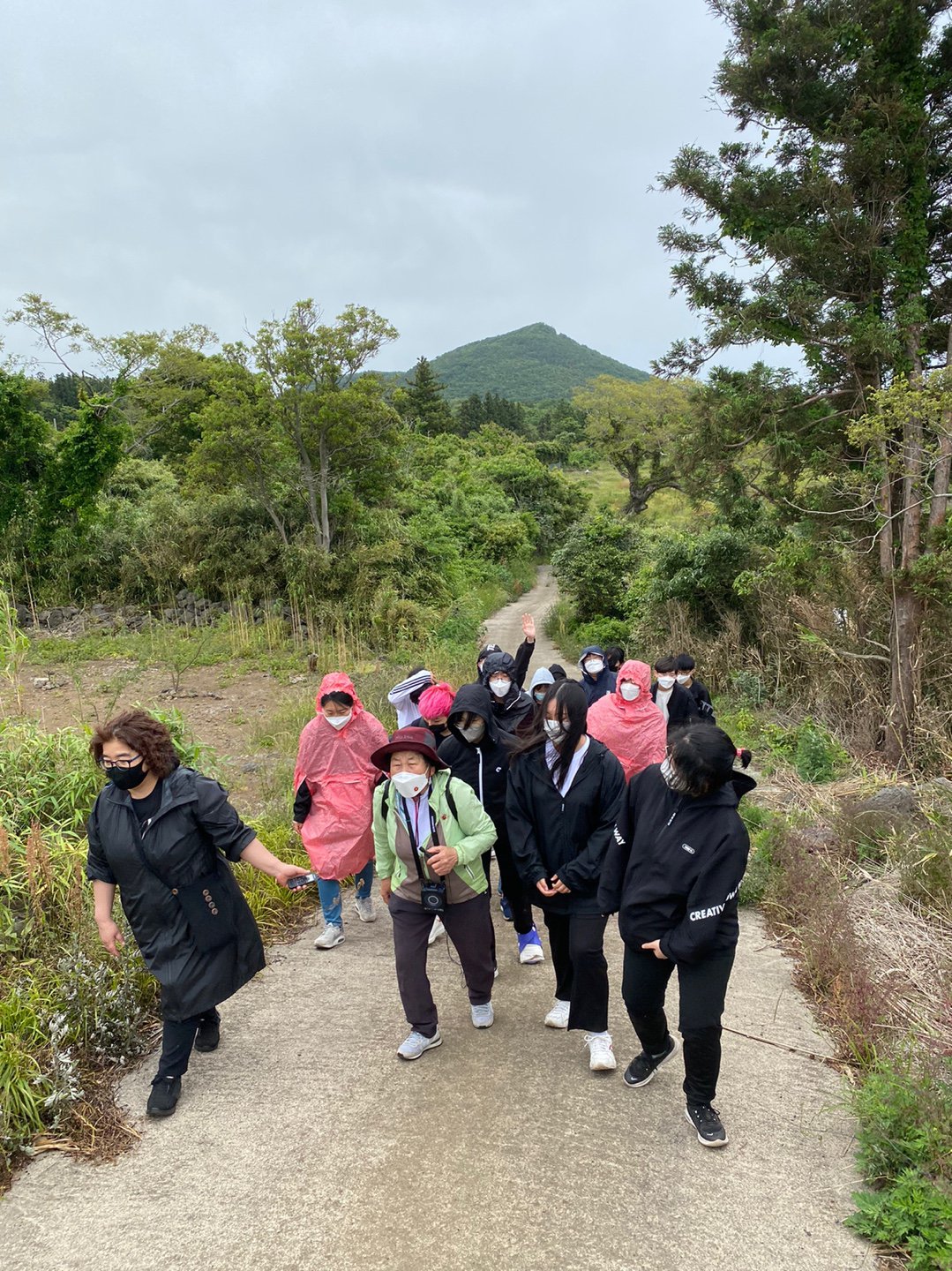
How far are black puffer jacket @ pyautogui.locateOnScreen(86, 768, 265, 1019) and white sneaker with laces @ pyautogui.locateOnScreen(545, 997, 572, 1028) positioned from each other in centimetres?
146

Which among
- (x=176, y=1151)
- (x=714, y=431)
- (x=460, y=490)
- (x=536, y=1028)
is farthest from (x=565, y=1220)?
(x=460, y=490)

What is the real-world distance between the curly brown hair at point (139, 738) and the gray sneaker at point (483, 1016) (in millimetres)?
1785

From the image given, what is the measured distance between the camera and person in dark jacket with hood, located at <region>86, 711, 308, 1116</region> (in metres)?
2.77

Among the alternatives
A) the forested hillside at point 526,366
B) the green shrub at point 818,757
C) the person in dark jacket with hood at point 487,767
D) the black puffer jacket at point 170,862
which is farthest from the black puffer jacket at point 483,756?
the forested hillside at point 526,366

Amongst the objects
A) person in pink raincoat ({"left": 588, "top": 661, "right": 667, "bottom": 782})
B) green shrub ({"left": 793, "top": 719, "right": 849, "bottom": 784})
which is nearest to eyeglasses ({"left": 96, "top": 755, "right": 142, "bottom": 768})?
person in pink raincoat ({"left": 588, "top": 661, "right": 667, "bottom": 782})

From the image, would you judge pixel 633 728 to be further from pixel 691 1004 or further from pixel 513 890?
pixel 691 1004

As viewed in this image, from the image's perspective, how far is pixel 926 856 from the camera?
4.33 m

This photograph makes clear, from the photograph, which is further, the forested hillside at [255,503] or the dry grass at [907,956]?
the forested hillside at [255,503]

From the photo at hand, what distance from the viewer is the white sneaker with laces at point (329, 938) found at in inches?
167

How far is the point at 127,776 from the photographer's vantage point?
2758mm

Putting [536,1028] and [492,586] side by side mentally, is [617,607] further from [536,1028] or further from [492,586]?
[536,1028]

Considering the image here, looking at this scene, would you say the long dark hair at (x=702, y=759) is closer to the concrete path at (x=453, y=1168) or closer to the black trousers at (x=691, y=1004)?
the black trousers at (x=691, y=1004)

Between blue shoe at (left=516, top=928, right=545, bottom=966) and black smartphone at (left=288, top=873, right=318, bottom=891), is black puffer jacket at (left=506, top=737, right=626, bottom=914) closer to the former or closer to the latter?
black smartphone at (left=288, top=873, right=318, bottom=891)

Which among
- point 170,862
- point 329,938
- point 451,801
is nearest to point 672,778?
point 451,801
